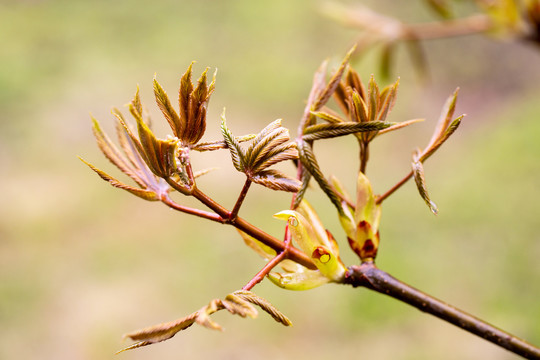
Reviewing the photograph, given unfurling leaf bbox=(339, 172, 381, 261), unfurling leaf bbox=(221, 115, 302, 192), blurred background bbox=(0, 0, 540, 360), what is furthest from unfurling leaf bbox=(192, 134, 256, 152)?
blurred background bbox=(0, 0, 540, 360)

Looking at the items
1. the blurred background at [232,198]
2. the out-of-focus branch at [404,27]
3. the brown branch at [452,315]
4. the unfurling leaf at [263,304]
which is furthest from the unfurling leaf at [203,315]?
the blurred background at [232,198]

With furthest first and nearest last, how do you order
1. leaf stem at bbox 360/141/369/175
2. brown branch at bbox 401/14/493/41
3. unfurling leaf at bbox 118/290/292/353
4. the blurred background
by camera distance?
the blurred background
brown branch at bbox 401/14/493/41
leaf stem at bbox 360/141/369/175
unfurling leaf at bbox 118/290/292/353

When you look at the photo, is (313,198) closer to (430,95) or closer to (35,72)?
(430,95)

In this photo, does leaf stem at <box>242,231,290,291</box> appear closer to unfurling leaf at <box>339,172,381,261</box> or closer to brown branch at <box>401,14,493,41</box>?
unfurling leaf at <box>339,172,381,261</box>

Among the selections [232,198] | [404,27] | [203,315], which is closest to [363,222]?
[203,315]

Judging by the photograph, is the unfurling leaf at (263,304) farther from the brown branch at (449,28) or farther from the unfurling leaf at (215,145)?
the brown branch at (449,28)

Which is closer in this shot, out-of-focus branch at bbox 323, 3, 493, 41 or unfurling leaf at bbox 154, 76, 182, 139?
unfurling leaf at bbox 154, 76, 182, 139
